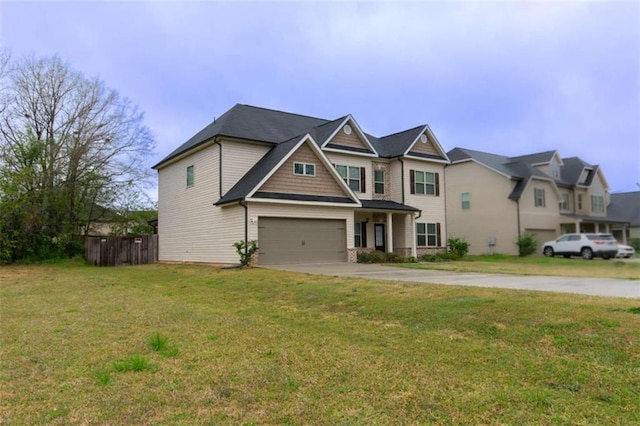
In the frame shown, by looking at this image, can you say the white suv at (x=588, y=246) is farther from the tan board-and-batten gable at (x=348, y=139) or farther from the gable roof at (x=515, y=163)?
the tan board-and-batten gable at (x=348, y=139)

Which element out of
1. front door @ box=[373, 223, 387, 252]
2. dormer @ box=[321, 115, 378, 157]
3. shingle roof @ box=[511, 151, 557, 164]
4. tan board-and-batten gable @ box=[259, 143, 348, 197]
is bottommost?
front door @ box=[373, 223, 387, 252]

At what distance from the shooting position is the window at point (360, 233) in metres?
24.3

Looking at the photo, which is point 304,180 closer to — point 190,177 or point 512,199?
point 190,177

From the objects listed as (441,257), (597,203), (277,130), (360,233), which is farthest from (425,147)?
(597,203)

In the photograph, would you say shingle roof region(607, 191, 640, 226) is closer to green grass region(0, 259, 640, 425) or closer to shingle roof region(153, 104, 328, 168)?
shingle roof region(153, 104, 328, 168)

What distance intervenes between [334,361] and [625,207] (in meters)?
49.8

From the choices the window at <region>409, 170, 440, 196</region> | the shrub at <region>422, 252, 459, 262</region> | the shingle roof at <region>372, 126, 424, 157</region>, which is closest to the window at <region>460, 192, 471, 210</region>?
the window at <region>409, 170, 440, 196</region>

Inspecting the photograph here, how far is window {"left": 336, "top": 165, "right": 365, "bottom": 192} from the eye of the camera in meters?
23.7

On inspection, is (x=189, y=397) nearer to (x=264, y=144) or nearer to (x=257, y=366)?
(x=257, y=366)

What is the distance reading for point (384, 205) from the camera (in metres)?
23.7

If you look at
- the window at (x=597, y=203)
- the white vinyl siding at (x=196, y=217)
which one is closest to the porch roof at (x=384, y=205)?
the white vinyl siding at (x=196, y=217)

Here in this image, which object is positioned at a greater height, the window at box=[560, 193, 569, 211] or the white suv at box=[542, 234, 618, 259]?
the window at box=[560, 193, 569, 211]

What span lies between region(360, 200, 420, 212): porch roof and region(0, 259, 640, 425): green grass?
1401 cm

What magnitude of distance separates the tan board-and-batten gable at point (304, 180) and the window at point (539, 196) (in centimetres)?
1812
